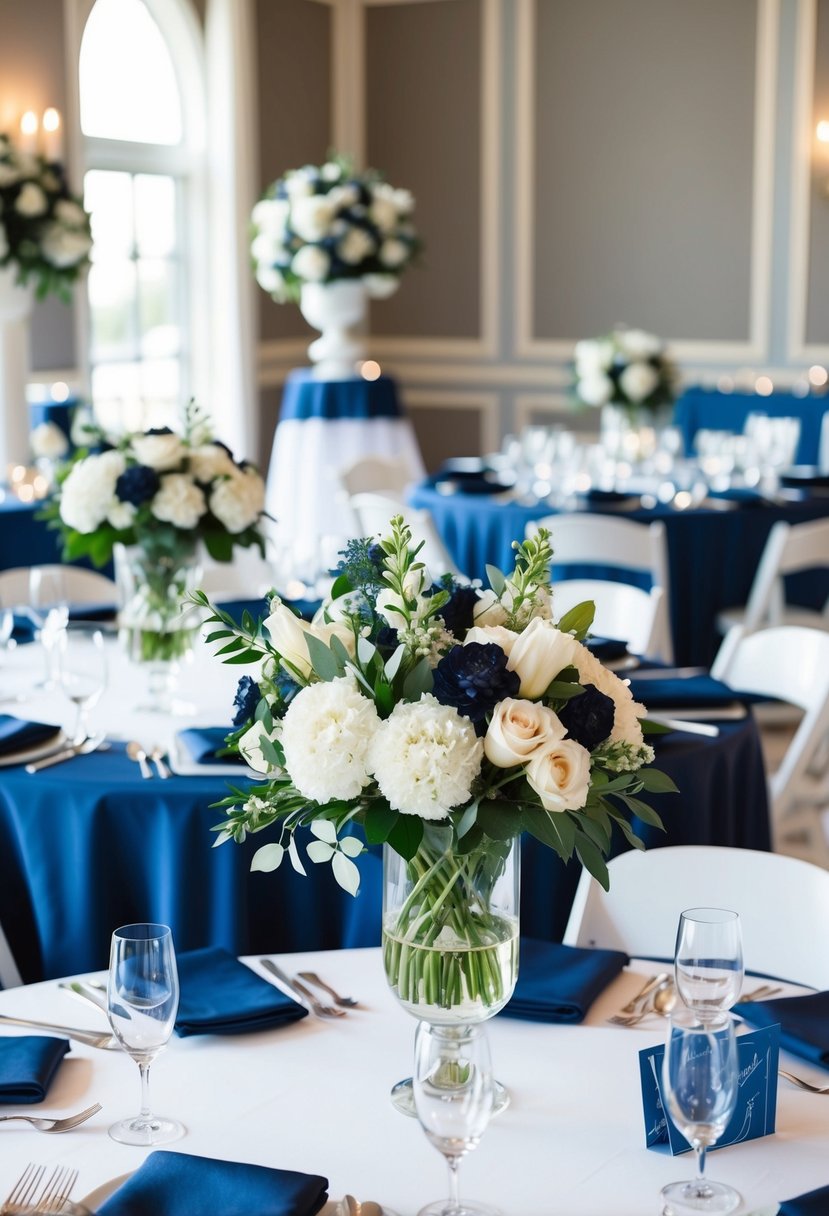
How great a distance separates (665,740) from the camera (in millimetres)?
2785

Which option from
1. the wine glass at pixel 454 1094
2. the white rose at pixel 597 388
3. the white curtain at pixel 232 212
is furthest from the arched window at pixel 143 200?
the wine glass at pixel 454 1094

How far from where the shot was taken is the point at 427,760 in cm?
139

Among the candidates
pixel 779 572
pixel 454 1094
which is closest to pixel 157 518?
pixel 454 1094

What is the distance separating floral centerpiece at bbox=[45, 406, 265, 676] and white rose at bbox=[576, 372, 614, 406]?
406 centimetres

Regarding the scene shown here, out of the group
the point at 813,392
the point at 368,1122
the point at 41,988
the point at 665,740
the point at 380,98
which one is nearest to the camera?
the point at 368,1122

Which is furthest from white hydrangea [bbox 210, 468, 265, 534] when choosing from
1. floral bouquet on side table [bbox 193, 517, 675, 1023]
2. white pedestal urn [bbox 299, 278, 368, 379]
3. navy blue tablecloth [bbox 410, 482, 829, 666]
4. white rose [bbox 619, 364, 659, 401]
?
white pedestal urn [bbox 299, 278, 368, 379]

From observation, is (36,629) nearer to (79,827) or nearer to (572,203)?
(79,827)

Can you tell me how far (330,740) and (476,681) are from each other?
0.47 ft

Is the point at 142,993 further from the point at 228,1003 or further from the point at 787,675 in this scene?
the point at 787,675

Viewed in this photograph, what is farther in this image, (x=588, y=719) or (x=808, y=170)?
(x=808, y=170)

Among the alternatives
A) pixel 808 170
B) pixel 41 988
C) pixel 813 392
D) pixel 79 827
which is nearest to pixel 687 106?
pixel 808 170

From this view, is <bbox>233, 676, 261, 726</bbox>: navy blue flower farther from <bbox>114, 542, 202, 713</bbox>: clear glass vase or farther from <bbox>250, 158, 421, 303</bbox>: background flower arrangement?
<bbox>250, 158, 421, 303</bbox>: background flower arrangement

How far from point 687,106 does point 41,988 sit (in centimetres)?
824

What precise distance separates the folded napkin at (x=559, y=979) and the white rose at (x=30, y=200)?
462 centimetres
